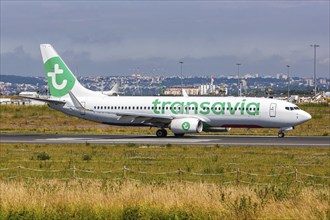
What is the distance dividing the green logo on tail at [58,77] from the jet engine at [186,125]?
454 inches

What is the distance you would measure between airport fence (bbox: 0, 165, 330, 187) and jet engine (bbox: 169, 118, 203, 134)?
996 inches

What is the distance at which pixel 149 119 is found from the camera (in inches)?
2603

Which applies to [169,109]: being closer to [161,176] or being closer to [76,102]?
[76,102]

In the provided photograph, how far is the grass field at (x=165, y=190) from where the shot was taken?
2331cm

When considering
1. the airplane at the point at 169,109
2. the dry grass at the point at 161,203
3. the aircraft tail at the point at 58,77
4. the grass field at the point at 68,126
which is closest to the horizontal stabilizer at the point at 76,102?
the airplane at the point at 169,109

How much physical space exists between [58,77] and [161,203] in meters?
48.5

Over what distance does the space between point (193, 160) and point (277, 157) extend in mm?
5270

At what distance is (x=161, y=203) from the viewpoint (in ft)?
79.8

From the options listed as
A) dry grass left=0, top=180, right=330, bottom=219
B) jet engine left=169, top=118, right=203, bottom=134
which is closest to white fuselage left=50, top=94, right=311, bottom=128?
jet engine left=169, top=118, right=203, bottom=134

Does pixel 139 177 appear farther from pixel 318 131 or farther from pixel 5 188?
pixel 318 131

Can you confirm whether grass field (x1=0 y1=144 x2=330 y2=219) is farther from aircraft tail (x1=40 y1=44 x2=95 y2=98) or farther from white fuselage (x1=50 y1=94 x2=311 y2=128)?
aircraft tail (x1=40 y1=44 x2=95 y2=98)

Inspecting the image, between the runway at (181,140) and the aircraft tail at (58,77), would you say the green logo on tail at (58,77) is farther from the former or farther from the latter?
the runway at (181,140)

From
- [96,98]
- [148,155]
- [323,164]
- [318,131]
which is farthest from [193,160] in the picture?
[318,131]

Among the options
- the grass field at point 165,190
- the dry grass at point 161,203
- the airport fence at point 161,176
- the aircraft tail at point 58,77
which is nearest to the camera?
the dry grass at point 161,203
